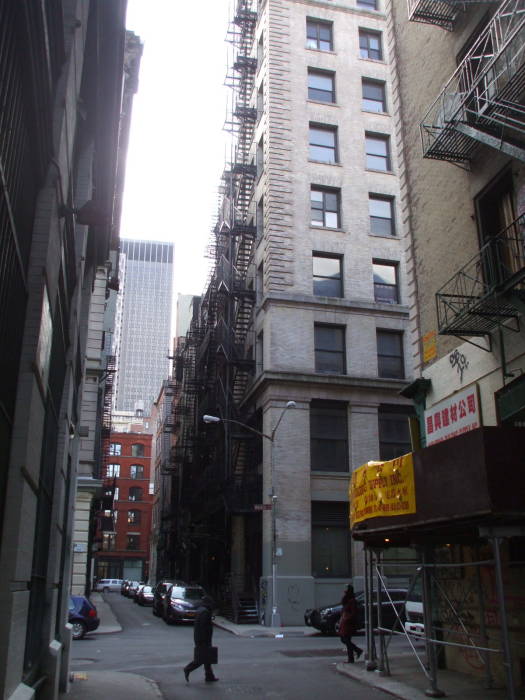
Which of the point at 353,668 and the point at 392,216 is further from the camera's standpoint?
the point at 392,216

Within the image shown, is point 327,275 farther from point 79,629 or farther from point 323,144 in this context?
point 79,629

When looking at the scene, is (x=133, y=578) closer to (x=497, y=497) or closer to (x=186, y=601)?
(x=186, y=601)

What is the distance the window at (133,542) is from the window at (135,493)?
5.34 meters

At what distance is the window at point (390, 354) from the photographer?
34.2 metres

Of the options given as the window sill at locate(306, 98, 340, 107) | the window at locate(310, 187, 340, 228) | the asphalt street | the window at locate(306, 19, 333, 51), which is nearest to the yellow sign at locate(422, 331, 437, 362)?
the asphalt street

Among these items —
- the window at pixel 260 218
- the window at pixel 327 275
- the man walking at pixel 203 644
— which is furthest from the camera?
the window at pixel 260 218

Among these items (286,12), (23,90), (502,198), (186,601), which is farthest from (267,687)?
(286,12)

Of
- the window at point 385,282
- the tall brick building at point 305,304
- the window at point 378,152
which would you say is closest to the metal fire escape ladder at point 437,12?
the tall brick building at point 305,304

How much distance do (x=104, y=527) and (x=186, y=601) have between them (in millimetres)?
24496

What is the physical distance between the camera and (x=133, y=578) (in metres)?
96.2

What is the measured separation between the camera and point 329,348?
3362cm

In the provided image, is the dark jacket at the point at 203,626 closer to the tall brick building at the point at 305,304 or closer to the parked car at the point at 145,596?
the tall brick building at the point at 305,304

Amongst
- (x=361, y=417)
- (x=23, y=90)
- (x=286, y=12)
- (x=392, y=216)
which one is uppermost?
(x=286, y=12)

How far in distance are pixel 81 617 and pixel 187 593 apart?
897cm
